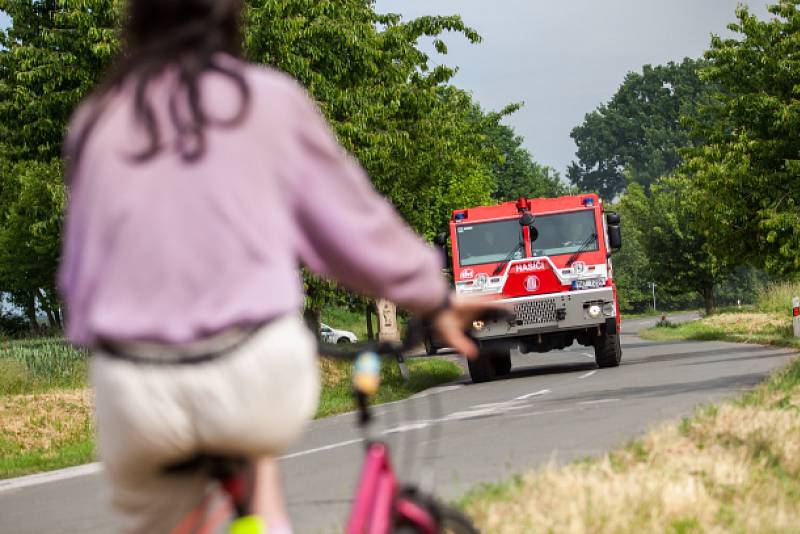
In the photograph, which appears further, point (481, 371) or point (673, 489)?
point (481, 371)

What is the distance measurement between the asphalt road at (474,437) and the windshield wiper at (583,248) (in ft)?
7.51

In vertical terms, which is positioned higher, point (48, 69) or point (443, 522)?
point (48, 69)

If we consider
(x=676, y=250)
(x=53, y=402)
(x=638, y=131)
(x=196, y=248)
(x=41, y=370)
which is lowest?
(x=53, y=402)

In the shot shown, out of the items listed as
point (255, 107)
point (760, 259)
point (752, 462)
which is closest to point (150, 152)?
point (255, 107)

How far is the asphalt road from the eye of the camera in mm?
8703

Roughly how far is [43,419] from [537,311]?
28.3 ft

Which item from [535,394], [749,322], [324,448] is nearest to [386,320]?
[535,394]

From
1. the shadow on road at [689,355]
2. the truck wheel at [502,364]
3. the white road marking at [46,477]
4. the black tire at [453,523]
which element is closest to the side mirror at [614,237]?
the shadow on road at [689,355]

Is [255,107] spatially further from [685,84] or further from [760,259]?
[685,84]

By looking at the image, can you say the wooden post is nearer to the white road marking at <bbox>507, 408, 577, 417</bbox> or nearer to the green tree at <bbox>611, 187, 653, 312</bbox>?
the white road marking at <bbox>507, 408, 577, 417</bbox>

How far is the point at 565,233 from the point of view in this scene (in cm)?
2234

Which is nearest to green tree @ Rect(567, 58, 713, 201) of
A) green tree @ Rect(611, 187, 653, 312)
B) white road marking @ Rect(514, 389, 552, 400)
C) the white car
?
green tree @ Rect(611, 187, 653, 312)

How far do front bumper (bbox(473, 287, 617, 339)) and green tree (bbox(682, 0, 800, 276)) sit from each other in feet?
32.6

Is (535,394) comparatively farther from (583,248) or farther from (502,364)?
(502,364)
